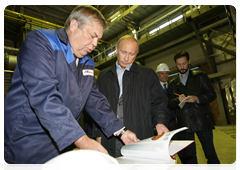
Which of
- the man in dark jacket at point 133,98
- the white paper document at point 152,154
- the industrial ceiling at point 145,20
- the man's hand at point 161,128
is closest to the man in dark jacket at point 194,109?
the man in dark jacket at point 133,98

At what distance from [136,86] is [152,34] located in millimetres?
8698

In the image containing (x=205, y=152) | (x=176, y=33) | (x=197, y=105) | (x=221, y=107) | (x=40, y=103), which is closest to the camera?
(x=40, y=103)

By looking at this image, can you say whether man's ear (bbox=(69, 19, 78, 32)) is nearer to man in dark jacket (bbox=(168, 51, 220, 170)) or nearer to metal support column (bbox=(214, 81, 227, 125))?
man in dark jacket (bbox=(168, 51, 220, 170))

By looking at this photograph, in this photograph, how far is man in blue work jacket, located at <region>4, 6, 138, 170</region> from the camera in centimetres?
67

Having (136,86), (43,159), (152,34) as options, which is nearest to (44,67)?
(43,159)

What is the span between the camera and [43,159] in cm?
78

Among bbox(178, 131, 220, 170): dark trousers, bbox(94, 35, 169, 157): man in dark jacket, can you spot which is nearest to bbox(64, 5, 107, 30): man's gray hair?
bbox(94, 35, 169, 157): man in dark jacket

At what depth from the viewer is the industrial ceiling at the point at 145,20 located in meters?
Result: 7.34

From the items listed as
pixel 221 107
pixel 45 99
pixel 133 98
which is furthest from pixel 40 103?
pixel 221 107

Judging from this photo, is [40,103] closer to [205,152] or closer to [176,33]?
[205,152]

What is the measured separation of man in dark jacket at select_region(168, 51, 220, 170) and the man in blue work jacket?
5.73 feet

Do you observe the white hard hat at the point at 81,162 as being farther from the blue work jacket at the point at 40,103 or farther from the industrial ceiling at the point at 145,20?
the industrial ceiling at the point at 145,20

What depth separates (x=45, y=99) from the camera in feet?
2.23

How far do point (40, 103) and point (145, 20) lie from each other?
11097 mm
